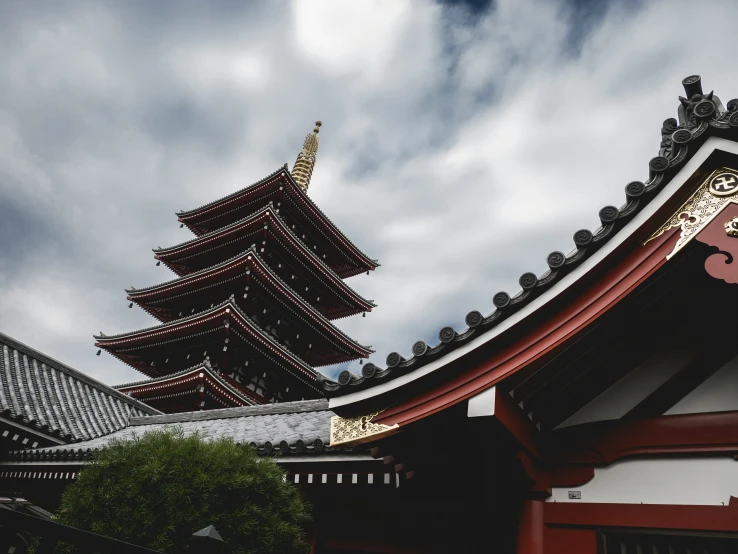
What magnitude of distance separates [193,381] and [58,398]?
11.3 feet

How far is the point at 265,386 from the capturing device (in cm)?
1845

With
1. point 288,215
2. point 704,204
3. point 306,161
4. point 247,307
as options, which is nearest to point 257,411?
point 247,307

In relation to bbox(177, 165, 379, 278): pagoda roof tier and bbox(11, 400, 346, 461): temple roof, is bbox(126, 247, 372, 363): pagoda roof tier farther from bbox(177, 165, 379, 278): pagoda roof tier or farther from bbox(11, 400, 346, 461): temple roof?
bbox(11, 400, 346, 461): temple roof

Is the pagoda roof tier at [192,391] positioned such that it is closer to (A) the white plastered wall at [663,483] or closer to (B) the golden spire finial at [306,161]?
(B) the golden spire finial at [306,161]

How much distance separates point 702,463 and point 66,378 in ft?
53.5

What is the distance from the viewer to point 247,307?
18125 mm

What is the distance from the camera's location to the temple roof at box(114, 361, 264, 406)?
15.0 m

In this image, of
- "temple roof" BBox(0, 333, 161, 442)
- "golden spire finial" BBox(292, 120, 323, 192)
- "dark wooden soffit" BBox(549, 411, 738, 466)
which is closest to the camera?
"dark wooden soffit" BBox(549, 411, 738, 466)

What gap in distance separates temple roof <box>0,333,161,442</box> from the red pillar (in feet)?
32.6

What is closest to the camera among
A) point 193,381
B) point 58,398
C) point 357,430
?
point 357,430

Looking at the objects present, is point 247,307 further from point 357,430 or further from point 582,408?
point 582,408

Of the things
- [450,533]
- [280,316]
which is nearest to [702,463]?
[450,533]

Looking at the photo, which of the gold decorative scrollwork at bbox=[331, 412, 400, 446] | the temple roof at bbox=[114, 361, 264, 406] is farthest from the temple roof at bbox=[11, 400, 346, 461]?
the temple roof at bbox=[114, 361, 264, 406]

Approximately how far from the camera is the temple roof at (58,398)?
39.2 ft
